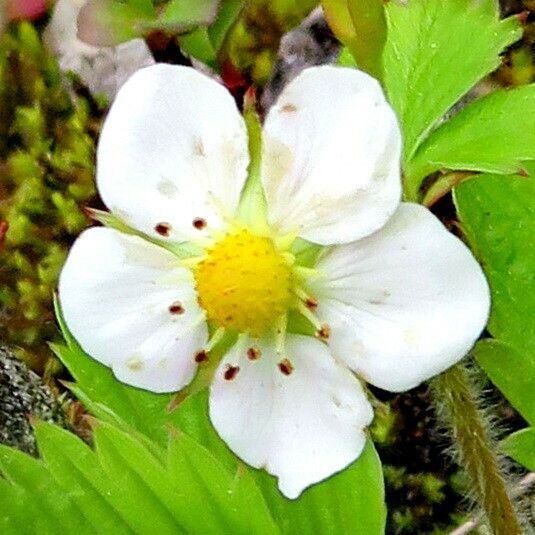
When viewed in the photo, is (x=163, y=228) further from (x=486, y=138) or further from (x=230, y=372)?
(x=486, y=138)

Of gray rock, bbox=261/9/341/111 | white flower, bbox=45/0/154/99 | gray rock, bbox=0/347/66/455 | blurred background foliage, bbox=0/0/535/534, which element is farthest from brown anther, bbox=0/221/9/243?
gray rock, bbox=261/9/341/111

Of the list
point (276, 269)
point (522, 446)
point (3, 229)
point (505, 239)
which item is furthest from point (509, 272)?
point (3, 229)

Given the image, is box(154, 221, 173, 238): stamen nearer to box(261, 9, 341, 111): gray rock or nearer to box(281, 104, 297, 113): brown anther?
box(281, 104, 297, 113): brown anther

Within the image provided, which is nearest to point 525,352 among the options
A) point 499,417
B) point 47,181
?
point 499,417

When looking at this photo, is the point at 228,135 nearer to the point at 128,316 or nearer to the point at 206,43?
the point at 128,316

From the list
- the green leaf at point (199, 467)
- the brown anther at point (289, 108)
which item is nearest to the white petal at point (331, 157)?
the brown anther at point (289, 108)

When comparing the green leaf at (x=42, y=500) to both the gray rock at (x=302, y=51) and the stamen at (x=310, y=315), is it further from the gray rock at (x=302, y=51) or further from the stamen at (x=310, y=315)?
the gray rock at (x=302, y=51)

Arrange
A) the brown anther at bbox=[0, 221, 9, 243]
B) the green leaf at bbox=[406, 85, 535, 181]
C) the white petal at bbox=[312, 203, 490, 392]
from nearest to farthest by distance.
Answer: the white petal at bbox=[312, 203, 490, 392] < the green leaf at bbox=[406, 85, 535, 181] < the brown anther at bbox=[0, 221, 9, 243]
